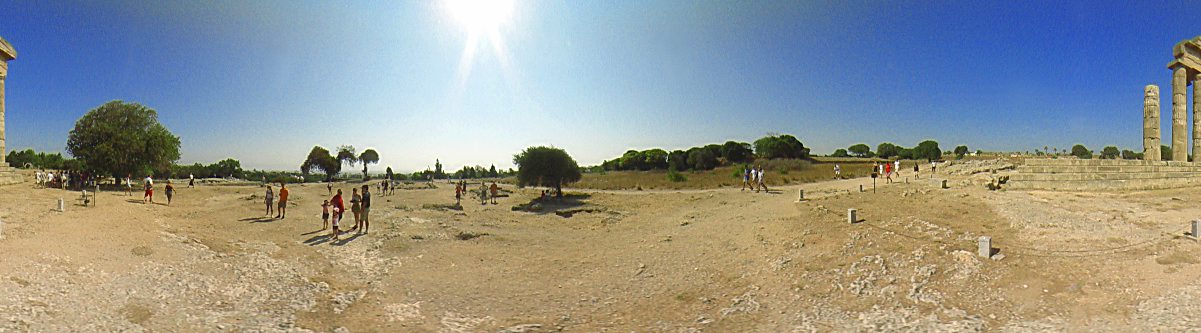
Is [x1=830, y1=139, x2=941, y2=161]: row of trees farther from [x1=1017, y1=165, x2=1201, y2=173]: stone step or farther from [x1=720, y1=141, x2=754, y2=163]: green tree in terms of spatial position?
[x1=1017, y1=165, x2=1201, y2=173]: stone step

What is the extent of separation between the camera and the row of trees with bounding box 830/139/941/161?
71188 mm

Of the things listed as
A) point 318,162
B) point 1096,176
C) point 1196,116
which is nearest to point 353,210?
point 1096,176

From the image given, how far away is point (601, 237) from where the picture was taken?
685 inches

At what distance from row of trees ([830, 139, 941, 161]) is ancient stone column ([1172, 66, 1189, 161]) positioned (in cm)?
4255

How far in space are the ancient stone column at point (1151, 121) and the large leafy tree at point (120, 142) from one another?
4967 centimetres

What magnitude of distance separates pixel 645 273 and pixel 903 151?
8987 cm

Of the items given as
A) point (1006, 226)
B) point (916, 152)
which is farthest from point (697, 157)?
→ point (1006, 226)

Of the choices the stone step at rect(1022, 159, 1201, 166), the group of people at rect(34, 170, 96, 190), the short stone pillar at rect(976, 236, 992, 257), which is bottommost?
the short stone pillar at rect(976, 236, 992, 257)

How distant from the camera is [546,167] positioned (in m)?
33.9

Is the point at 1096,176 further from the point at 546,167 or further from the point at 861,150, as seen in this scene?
the point at 861,150

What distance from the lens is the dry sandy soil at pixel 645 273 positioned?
24.3ft

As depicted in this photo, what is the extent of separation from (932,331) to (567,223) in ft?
51.9

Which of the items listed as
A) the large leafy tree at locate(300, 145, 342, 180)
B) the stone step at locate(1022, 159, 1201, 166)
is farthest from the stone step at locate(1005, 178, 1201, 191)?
the large leafy tree at locate(300, 145, 342, 180)

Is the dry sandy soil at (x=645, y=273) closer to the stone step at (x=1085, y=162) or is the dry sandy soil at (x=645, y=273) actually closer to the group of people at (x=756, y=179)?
the stone step at (x=1085, y=162)
